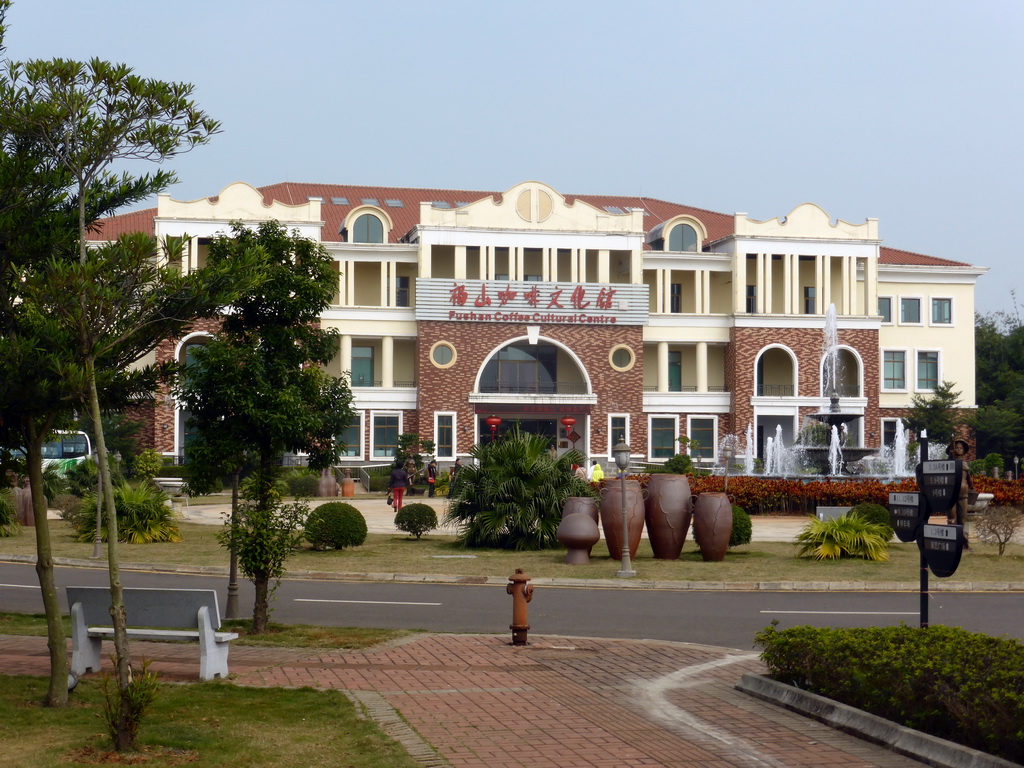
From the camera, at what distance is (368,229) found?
56938 mm

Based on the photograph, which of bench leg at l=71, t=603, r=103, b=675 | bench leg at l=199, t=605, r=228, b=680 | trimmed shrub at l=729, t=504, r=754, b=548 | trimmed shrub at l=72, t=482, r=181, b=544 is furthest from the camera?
trimmed shrub at l=72, t=482, r=181, b=544

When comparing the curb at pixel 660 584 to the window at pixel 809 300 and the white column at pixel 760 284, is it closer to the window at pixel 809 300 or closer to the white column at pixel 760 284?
the white column at pixel 760 284

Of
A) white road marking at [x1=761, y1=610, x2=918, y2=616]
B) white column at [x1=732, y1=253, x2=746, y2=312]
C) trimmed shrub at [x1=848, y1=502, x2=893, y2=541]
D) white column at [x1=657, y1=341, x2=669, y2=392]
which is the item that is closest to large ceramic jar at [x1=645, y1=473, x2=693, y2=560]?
trimmed shrub at [x1=848, y1=502, x2=893, y2=541]

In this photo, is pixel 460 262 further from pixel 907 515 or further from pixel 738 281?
pixel 907 515

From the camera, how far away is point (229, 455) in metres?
12.9

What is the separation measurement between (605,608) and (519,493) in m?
7.70

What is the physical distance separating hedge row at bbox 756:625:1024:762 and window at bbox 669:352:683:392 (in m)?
51.1

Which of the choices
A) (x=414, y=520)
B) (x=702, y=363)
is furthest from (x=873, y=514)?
(x=702, y=363)

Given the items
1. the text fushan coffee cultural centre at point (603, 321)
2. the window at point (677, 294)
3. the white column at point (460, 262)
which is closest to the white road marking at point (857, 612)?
the text fushan coffee cultural centre at point (603, 321)

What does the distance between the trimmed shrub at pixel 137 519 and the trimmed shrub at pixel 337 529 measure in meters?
3.96

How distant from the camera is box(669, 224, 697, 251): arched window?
59.2 m

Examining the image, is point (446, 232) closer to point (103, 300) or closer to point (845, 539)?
point (845, 539)

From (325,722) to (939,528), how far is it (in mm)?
4623

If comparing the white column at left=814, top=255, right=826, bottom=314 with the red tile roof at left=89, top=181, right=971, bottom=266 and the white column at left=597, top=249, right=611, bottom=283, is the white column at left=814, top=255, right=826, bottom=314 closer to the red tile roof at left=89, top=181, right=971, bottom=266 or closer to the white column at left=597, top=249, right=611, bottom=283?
the red tile roof at left=89, top=181, right=971, bottom=266
